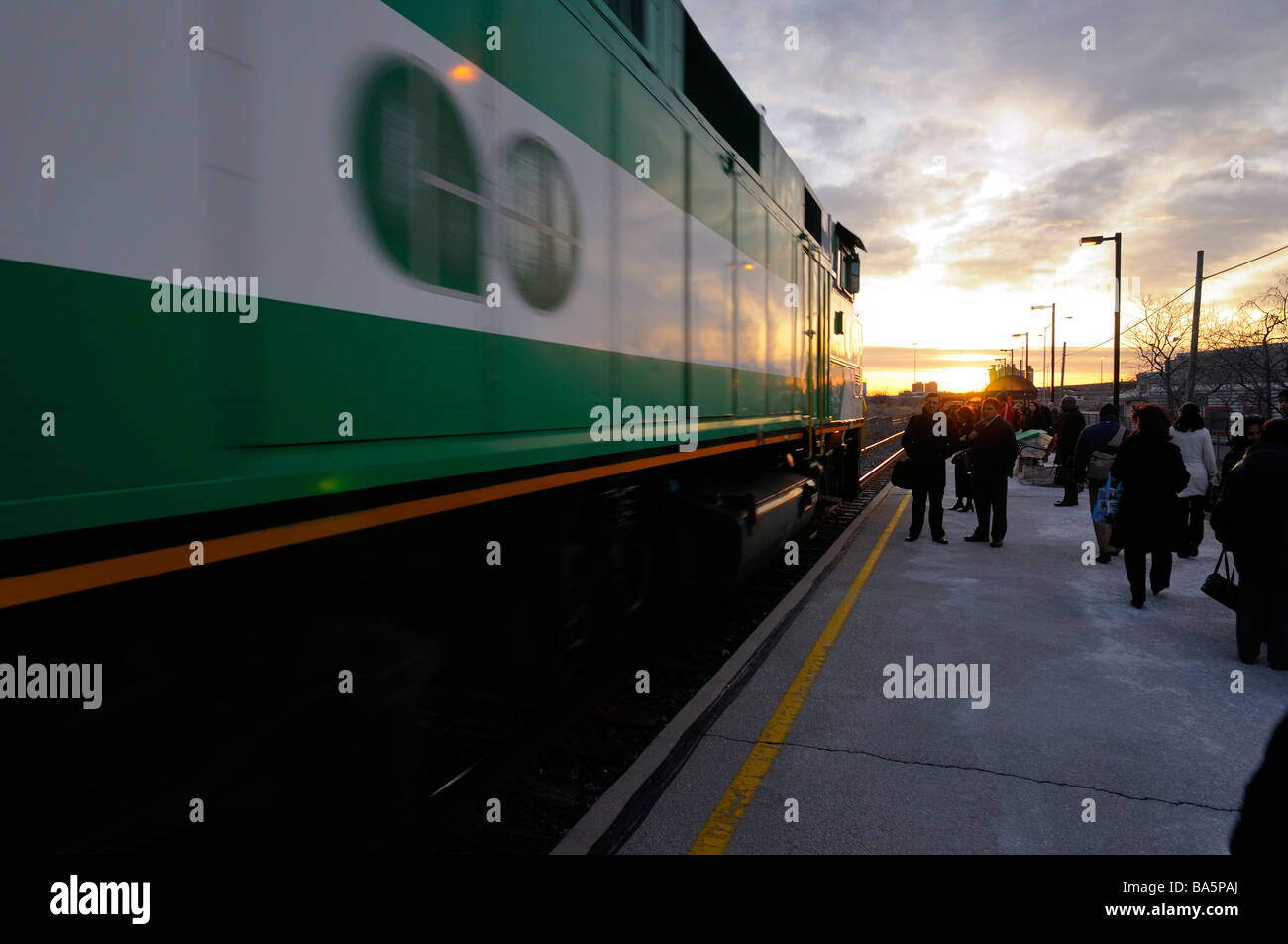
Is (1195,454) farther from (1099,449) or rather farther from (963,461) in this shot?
(963,461)

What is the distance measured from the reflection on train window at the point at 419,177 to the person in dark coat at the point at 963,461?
1126 cm

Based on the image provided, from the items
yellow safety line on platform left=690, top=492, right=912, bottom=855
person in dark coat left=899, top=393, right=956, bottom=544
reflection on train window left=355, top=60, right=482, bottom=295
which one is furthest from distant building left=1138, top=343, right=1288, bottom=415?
reflection on train window left=355, top=60, right=482, bottom=295

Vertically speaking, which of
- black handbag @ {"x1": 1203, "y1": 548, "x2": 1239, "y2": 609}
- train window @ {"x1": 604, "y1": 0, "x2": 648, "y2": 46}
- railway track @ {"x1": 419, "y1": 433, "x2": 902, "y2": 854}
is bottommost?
railway track @ {"x1": 419, "y1": 433, "x2": 902, "y2": 854}

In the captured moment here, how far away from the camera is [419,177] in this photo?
2.69 metres

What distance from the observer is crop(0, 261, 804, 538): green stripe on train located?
1.60 m

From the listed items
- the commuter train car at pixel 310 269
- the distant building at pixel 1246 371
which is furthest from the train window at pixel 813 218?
the distant building at pixel 1246 371

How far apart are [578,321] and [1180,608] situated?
20.9 ft

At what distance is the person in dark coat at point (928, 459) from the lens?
1038 centimetres

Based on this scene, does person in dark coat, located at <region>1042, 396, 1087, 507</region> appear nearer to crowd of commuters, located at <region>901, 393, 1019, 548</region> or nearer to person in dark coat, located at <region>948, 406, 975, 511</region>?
person in dark coat, located at <region>948, 406, 975, 511</region>

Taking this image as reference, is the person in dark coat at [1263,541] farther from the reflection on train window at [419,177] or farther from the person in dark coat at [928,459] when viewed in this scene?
the reflection on train window at [419,177]

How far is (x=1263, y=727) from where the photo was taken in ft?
14.7

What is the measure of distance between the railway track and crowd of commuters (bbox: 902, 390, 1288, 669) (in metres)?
3.51

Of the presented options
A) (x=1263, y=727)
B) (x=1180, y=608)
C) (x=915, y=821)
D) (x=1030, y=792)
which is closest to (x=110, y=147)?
(x=915, y=821)

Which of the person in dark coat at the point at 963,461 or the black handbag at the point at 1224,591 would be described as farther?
the person in dark coat at the point at 963,461
